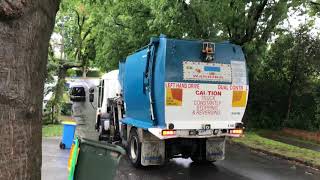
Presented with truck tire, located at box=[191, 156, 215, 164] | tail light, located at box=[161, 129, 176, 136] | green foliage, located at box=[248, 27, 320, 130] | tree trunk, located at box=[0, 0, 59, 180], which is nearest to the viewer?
tree trunk, located at box=[0, 0, 59, 180]

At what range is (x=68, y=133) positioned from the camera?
48.1ft

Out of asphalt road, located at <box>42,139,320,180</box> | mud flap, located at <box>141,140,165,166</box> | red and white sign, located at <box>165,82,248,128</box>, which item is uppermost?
red and white sign, located at <box>165,82,248,128</box>

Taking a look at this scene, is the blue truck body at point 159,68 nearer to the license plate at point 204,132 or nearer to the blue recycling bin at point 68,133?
the license plate at point 204,132

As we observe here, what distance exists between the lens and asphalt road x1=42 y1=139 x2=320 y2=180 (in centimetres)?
1076

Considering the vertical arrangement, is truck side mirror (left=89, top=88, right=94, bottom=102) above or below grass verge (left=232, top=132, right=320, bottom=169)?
above

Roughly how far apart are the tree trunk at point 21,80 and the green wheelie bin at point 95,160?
88.5 inches

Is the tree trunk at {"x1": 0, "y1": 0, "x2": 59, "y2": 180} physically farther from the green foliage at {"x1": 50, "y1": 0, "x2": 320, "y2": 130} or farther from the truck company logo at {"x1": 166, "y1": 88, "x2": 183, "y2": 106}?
the green foliage at {"x1": 50, "y1": 0, "x2": 320, "y2": 130}

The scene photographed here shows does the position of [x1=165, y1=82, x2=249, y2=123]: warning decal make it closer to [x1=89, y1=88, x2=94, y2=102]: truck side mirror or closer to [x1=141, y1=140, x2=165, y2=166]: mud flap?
[x1=141, y1=140, x2=165, y2=166]: mud flap

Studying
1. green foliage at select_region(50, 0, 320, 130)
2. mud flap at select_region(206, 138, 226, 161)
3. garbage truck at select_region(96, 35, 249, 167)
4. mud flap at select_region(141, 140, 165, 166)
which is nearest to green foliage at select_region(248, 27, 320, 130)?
green foliage at select_region(50, 0, 320, 130)

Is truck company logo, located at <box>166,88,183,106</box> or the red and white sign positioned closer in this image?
truck company logo, located at <box>166,88,183,106</box>

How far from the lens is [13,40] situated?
325cm

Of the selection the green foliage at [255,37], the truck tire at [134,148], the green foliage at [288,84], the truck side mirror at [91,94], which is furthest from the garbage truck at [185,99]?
the green foliage at [288,84]

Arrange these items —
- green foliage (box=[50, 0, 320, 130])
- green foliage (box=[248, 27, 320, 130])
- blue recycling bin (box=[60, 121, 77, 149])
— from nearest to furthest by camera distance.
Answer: blue recycling bin (box=[60, 121, 77, 149]) → green foliage (box=[50, 0, 320, 130]) → green foliage (box=[248, 27, 320, 130])

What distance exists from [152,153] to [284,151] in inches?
214
